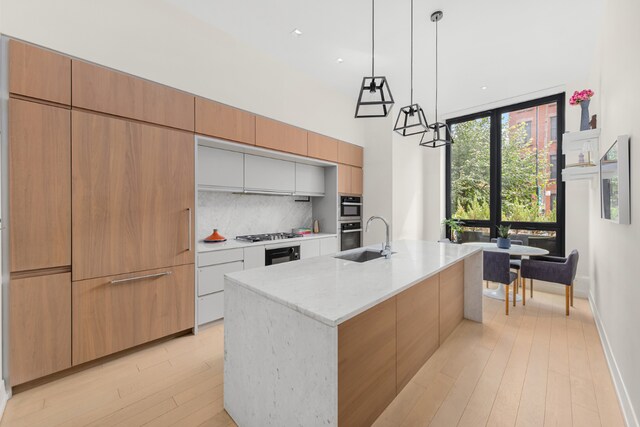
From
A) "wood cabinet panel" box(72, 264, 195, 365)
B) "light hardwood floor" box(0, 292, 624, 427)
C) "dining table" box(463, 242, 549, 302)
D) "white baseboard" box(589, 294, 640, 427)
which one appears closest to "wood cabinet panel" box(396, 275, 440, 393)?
"light hardwood floor" box(0, 292, 624, 427)

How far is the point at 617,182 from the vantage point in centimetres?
175

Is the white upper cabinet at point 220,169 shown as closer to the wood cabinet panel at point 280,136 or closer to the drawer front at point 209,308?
the wood cabinet panel at point 280,136

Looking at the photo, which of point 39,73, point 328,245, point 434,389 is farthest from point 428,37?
point 39,73

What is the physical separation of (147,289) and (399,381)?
2124 mm

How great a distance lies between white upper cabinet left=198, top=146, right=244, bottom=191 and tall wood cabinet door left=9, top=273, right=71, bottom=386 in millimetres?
1404

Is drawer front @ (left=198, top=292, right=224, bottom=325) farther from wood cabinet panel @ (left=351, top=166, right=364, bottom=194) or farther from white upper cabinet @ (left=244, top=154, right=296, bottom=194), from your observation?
wood cabinet panel @ (left=351, top=166, right=364, bottom=194)

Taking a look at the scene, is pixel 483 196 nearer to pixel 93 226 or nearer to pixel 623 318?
pixel 623 318

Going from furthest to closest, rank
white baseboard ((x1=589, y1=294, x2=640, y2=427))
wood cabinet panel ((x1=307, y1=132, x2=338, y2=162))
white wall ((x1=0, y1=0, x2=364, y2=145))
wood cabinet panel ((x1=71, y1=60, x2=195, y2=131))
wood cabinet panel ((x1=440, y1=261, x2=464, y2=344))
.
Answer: wood cabinet panel ((x1=307, y1=132, x2=338, y2=162)) < wood cabinet panel ((x1=440, y1=261, x2=464, y2=344)) < wood cabinet panel ((x1=71, y1=60, x2=195, y2=131)) < white wall ((x1=0, y1=0, x2=364, y2=145)) < white baseboard ((x1=589, y1=294, x2=640, y2=427))

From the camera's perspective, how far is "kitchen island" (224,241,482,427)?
1.12m

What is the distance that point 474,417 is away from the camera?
5.20ft

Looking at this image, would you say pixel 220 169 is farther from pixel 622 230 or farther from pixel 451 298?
pixel 622 230

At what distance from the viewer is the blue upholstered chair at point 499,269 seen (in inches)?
122

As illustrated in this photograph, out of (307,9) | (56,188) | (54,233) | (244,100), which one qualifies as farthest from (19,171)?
(307,9)

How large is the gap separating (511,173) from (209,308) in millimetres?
4942
